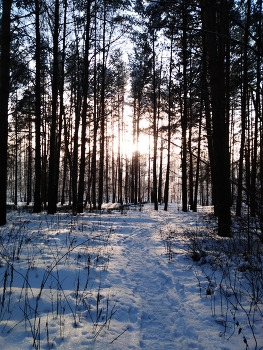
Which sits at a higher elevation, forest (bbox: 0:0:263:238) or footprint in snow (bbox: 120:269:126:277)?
forest (bbox: 0:0:263:238)

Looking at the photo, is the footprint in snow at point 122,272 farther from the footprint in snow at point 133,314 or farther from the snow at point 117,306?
the footprint in snow at point 133,314

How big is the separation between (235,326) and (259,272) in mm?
1355

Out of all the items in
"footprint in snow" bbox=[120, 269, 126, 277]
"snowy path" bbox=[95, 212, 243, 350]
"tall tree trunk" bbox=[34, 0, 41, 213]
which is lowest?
"snowy path" bbox=[95, 212, 243, 350]

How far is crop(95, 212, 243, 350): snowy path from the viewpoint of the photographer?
2338 millimetres

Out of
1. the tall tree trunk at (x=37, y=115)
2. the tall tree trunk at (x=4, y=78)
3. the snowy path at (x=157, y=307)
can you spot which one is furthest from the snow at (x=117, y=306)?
the tall tree trunk at (x=37, y=115)

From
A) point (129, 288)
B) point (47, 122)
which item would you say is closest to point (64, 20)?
point (47, 122)

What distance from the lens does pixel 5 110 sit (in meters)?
7.29

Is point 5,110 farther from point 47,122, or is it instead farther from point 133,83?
point 133,83

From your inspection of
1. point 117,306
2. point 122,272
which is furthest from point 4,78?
point 117,306

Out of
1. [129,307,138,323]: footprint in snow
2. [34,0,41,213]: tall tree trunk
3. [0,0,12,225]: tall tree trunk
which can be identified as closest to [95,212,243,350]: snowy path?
[129,307,138,323]: footprint in snow

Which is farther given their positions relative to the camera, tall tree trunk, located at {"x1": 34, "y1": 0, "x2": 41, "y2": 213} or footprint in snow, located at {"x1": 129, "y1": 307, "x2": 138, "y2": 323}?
tall tree trunk, located at {"x1": 34, "y1": 0, "x2": 41, "y2": 213}

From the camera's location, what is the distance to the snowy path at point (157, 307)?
234cm

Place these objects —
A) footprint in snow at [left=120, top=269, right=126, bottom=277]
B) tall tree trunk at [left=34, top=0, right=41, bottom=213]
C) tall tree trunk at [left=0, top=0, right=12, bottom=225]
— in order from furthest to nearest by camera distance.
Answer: tall tree trunk at [left=34, top=0, right=41, bottom=213] < tall tree trunk at [left=0, top=0, right=12, bottom=225] < footprint in snow at [left=120, top=269, right=126, bottom=277]

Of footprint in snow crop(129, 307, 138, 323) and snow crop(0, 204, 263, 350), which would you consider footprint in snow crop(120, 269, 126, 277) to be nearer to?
snow crop(0, 204, 263, 350)
